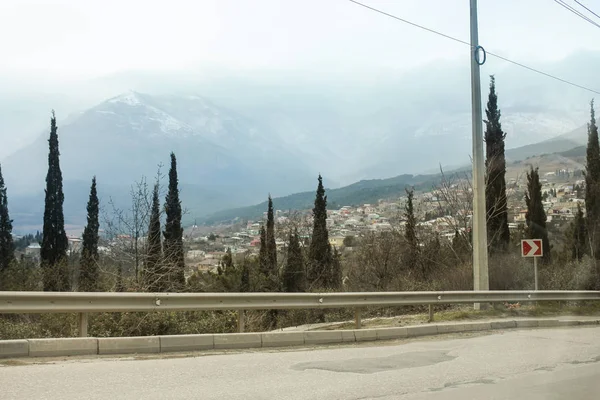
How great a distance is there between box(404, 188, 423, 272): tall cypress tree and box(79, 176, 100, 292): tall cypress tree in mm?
16868

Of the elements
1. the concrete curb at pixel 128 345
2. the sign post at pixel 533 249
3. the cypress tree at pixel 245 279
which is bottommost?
the cypress tree at pixel 245 279

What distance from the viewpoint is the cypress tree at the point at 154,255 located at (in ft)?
59.1

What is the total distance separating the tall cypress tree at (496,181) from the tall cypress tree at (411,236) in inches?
196

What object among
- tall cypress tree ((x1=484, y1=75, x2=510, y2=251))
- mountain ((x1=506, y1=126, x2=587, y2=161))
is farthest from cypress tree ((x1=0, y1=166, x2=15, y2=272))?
mountain ((x1=506, y1=126, x2=587, y2=161))

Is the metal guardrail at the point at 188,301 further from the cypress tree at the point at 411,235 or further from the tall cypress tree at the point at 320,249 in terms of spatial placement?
the tall cypress tree at the point at 320,249

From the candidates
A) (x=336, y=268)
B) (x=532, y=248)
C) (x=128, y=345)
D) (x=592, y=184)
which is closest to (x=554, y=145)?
(x=592, y=184)

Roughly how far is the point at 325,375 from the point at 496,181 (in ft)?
122

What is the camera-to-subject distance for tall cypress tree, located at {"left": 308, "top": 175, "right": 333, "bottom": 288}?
4769cm

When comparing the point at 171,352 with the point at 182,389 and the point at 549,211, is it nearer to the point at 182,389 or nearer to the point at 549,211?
the point at 182,389

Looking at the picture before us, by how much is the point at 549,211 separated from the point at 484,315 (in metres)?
41.7

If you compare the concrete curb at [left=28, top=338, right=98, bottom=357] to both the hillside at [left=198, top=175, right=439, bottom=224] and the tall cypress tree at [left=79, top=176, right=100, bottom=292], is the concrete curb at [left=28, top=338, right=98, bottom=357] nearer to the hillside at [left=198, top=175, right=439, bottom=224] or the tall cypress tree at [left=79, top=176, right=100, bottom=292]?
the tall cypress tree at [left=79, top=176, right=100, bottom=292]

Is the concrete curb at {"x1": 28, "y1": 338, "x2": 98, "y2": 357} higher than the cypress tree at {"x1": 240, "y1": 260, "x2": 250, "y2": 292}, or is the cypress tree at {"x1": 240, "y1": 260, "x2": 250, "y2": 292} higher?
the concrete curb at {"x1": 28, "y1": 338, "x2": 98, "y2": 357}

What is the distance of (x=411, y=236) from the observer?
3891 centimetres

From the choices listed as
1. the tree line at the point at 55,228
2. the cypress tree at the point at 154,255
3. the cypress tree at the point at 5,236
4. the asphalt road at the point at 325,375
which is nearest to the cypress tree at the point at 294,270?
the tree line at the point at 55,228
